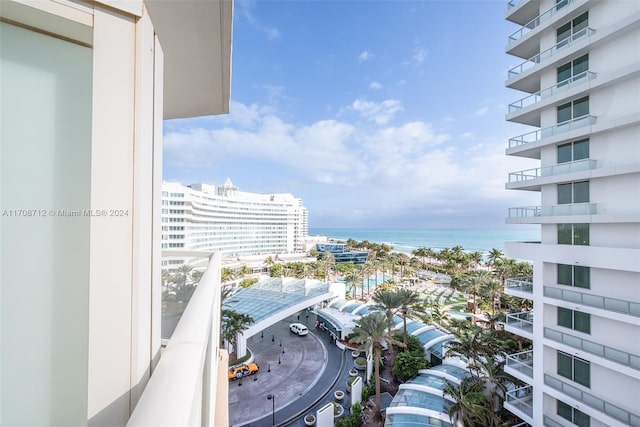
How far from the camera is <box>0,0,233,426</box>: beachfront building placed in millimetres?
958

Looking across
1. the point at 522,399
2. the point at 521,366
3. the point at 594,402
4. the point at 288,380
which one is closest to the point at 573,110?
the point at 594,402

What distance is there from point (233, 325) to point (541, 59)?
71.6ft

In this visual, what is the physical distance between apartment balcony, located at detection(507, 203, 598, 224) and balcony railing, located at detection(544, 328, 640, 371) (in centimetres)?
423

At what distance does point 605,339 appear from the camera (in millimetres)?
9484

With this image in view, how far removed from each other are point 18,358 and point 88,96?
96 centimetres

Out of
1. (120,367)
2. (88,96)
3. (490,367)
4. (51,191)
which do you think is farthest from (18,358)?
(490,367)

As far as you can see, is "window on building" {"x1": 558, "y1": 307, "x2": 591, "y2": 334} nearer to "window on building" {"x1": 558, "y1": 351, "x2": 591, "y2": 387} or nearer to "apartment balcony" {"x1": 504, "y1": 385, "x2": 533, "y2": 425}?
"window on building" {"x1": 558, "y1": 351, "x2": 591, "y2": 387}

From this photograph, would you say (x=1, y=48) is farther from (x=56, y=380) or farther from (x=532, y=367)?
(x=532, y=367)

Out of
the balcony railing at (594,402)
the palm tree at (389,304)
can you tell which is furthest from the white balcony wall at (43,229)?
the palm tree at (389,304)

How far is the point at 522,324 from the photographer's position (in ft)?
40.4

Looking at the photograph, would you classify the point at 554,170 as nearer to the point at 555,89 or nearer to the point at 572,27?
the point at 555,89

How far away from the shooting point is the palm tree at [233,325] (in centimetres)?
1880

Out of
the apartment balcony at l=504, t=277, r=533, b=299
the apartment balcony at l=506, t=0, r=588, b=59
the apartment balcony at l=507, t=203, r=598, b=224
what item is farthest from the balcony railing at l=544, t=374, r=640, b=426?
the apartment balcony at l=506, t=0, r=588, b=59

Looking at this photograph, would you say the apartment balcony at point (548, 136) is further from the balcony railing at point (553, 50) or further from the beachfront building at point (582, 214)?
the balcony railing at point (553, 50)
